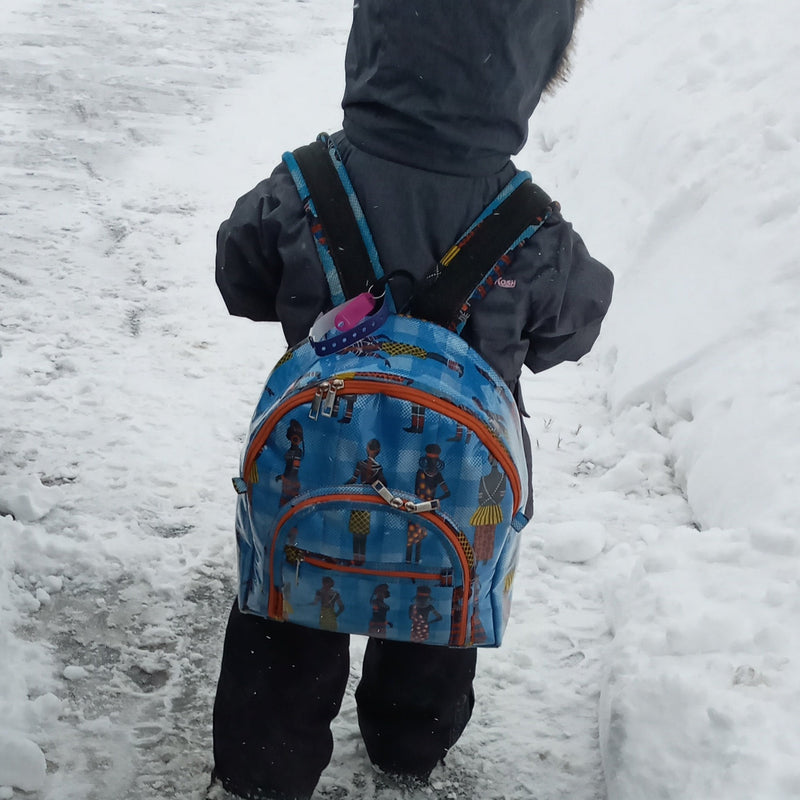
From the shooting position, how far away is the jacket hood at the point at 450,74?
6.09 feet

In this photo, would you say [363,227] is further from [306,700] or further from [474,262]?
[306,700]

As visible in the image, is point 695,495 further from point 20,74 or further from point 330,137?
point 20,74

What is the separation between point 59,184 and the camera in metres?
6.11

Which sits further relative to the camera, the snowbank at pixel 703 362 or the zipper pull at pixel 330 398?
the snowbank at pixel 703 362

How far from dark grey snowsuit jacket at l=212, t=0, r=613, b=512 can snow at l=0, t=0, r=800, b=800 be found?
1072 millimetres

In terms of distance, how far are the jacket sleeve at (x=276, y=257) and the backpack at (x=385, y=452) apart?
0.12ft

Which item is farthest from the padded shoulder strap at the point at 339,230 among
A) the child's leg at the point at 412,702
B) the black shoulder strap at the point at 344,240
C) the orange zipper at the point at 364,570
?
the child's leg at the point at 412,702

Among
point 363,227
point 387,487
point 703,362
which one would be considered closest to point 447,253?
point 363,227

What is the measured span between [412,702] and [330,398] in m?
0.95

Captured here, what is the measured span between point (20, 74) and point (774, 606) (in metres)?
7.21

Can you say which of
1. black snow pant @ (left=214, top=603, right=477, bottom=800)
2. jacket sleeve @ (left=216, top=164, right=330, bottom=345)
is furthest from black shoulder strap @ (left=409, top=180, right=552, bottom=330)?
black snow pant @ (left=214, top=603, right=477, bottom=800)

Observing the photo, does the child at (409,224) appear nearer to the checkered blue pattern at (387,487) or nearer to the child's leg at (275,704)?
the child's leg at (275,704)

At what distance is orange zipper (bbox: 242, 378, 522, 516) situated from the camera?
1.85 meters

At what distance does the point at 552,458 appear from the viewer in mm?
4059
